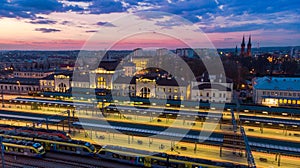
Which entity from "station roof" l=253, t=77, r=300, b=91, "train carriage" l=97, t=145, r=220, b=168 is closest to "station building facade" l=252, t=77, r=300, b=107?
"station roof" l=253, t=77, r=300, b=91

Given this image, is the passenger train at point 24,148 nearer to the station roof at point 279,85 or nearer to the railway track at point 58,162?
the railway track at point 58,162

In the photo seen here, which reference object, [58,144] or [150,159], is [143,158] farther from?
[58,144]

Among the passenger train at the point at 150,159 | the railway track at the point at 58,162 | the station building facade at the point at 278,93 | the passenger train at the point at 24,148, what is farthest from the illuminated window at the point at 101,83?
the passenger train at the point at 150,159

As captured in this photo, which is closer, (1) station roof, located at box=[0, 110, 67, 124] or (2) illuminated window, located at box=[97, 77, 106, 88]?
(1) station roof, located at box=[0, 110, 67, 124]

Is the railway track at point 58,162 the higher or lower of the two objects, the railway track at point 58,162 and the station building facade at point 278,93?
the lower

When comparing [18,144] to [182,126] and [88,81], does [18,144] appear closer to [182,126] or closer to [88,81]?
[182,126]

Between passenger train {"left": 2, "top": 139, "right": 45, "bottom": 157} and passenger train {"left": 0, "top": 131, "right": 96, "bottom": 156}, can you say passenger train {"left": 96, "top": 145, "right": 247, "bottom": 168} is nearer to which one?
passenger train {"left": 0, "top": 131, "right": 96, "bottom": 156}

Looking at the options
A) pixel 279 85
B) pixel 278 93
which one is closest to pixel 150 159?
pixel 278 93

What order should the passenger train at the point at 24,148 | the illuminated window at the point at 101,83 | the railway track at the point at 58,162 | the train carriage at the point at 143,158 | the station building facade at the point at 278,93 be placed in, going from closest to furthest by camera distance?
1. the train carriage at the point at 143,158
2. the railway track at the point at 58,162
3. the passenger train at the point at 24,148
4. the station building facade at the point at 278,93
5. the illuminated window at the point at 101,83

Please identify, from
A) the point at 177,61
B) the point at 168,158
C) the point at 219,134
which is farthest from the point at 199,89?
the point at 177,61

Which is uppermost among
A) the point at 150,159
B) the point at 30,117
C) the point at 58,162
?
the point at 30,117

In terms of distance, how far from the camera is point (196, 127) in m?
19.1

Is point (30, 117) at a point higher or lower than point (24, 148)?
higher

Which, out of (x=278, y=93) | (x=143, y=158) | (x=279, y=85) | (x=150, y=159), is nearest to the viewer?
(x=150, y=159)
